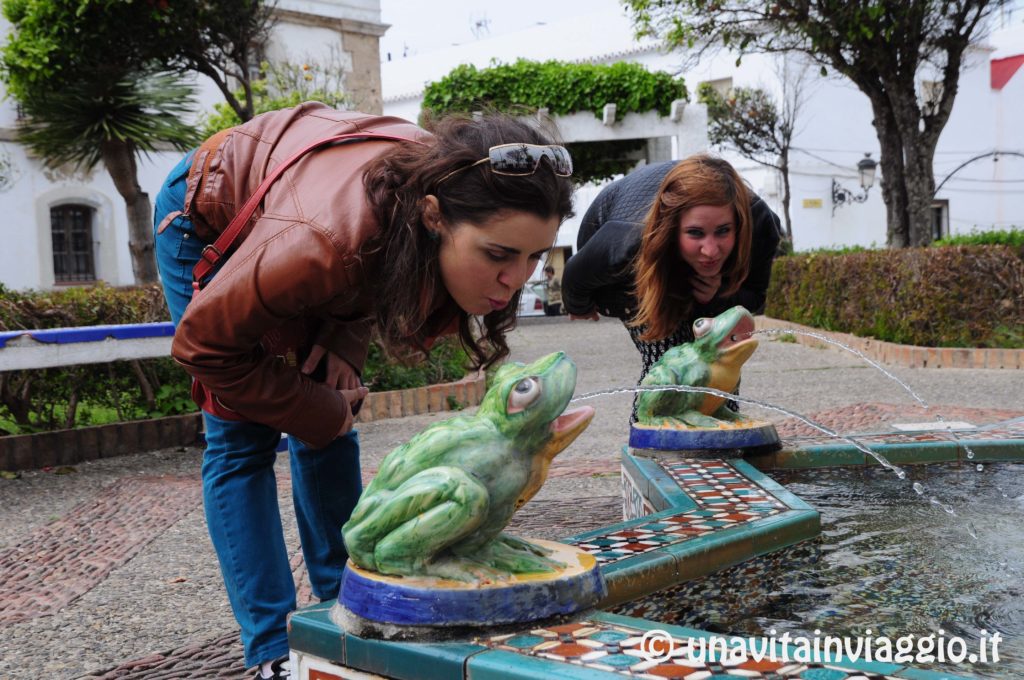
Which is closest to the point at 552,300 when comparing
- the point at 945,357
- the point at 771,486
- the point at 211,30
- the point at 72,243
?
the point at 72,243

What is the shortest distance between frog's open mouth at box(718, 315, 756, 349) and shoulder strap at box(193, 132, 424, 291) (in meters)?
1.71

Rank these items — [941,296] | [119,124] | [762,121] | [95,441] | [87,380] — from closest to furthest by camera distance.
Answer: [95,441], [87,380], [941,296], [119,124], [762,121]

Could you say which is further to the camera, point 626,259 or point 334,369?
point 626,259

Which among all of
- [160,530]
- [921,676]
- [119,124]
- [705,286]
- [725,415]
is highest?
[119,124]

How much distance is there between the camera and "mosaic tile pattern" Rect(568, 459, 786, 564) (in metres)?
2.15

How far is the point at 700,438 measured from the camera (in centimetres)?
320

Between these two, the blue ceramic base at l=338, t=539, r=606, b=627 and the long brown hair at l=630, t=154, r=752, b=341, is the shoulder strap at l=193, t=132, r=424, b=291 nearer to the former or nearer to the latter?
the blue ceramic base at l=338, t=539, r=606, b=627

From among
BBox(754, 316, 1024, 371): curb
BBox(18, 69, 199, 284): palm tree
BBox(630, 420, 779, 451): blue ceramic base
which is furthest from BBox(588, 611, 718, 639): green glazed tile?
BBox(18, 69, 199, 284): palm tree

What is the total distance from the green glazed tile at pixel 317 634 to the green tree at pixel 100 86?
11.0 metres

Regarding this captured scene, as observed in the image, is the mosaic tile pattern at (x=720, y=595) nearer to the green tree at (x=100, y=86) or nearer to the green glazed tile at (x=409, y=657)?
the green glazed tile at (x=409, y=657)

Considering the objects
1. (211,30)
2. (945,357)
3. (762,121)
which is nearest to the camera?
(945,357)

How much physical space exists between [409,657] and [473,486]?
0.28 metres

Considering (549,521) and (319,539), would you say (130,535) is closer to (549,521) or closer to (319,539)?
(549,521)

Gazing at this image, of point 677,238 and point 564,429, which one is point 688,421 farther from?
point 564,429
